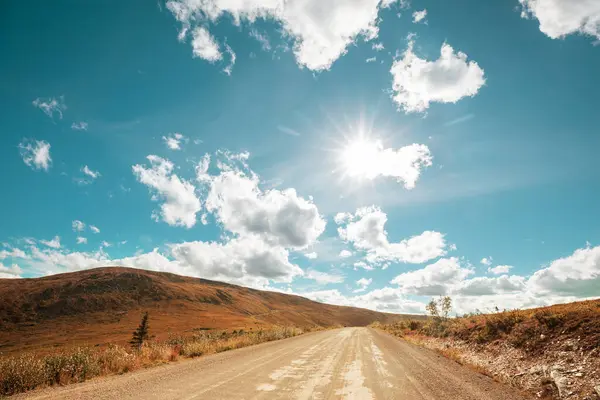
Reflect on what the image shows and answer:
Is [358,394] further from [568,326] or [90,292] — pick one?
[90,292]

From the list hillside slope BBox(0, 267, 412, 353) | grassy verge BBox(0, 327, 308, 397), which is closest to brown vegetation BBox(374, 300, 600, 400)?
grassy verge BBox(0, 327, 308, 397)

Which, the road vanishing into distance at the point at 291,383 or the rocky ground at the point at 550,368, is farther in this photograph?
the rocky ground at the point at 550,368

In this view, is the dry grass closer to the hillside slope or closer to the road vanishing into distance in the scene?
the road vanishing into distance

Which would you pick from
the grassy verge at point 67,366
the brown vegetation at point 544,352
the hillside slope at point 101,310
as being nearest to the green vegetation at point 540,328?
the brown vegetation at point 544,352

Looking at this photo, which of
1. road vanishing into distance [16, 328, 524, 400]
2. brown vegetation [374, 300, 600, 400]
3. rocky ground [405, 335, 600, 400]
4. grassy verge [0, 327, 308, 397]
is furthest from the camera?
brown vegetation [374, 300, 600, 400]

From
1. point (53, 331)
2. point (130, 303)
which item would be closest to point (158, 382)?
point (53, 331)

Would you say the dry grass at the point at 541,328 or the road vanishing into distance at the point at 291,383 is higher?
the dry grass at the point at 541,328

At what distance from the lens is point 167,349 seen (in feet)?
43.9

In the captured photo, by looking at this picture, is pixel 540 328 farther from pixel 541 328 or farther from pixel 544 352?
pixel 544 352

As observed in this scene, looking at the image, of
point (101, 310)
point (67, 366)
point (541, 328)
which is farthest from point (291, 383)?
point (101, 310)

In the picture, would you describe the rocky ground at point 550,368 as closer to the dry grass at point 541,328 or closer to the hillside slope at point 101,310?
the dry grass at point 541,328

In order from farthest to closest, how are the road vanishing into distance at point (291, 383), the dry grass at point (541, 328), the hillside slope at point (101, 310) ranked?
the hillside slope at point (101, 310) → the dry grass at point (541, 328) → the road vanishing into distance at point (291, 383)

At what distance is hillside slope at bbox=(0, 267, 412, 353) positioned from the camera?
6594 centimetres

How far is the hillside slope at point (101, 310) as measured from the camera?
65938mm
